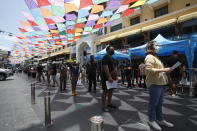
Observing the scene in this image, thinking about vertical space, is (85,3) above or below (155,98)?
above

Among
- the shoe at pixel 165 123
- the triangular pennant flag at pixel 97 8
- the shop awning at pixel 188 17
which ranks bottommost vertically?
the shoe at pixel 165 123

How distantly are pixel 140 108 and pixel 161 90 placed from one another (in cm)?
200

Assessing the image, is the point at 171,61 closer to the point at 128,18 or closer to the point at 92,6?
the point at 92,6

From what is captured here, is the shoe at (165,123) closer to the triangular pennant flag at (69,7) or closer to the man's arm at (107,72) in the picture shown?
the man's arm at (107,72)

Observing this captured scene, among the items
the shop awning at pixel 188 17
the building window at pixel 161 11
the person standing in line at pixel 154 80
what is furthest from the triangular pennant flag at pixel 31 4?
the building window at pixel 161 11

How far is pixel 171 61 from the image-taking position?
632 centimetres

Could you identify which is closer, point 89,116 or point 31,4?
point 89,116

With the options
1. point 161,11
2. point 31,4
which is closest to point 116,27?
point 161,11

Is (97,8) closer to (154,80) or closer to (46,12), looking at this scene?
(46,12)

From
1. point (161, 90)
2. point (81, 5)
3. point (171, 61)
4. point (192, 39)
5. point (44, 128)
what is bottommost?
point (44, 128)

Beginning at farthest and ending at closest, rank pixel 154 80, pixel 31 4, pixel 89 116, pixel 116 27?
1. pixel 116 27
2. pixel 31 4
3. pixel 89 116
4. pixel 154 80

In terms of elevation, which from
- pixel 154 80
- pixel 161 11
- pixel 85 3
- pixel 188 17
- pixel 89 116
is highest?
pixel 161 11

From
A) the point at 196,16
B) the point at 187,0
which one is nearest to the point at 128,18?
the point at 187,0

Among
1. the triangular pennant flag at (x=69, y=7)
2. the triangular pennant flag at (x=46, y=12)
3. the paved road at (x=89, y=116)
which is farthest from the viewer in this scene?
the triangular pennant flag at (x=46, y=12)
